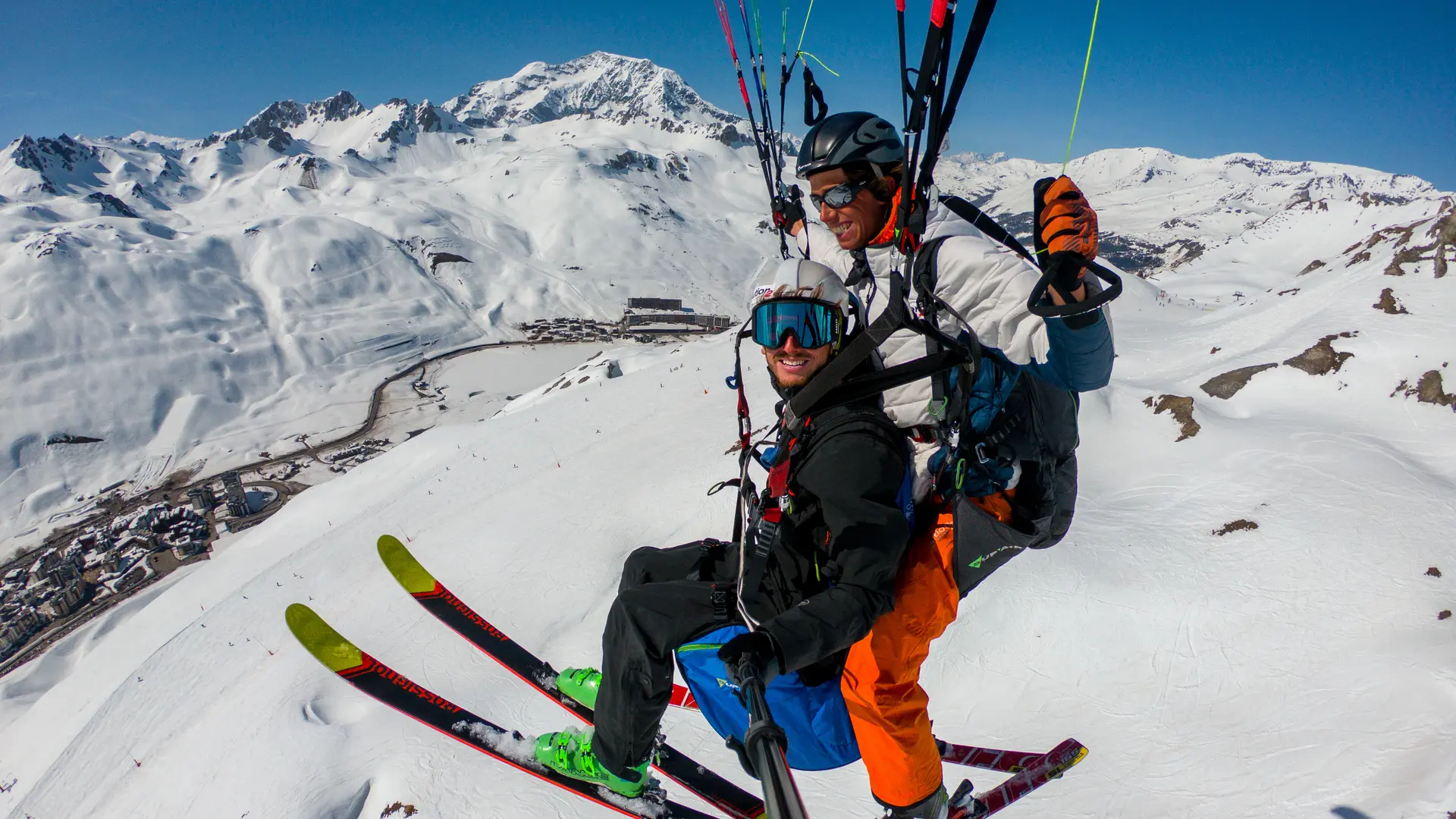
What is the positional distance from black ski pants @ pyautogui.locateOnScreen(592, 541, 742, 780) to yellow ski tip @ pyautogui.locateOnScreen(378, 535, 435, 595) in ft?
14.6

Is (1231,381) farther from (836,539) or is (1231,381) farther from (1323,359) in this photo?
(836,539)

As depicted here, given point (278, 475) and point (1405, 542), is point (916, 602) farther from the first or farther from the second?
point (278, 475)

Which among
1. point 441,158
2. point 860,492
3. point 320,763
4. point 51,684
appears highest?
point 441,158

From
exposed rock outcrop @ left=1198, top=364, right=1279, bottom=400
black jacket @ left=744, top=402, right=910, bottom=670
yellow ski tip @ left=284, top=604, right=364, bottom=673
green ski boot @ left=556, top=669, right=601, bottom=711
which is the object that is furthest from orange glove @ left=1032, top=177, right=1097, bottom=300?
exposed rock outcrop @ left=1198, top=364, right=1279, bottom=400

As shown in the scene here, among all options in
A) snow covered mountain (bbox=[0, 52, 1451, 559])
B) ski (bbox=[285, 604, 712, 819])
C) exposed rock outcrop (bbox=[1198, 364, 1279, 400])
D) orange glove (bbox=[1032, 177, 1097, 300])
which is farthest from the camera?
snow covered mountain (bbox=[0, 52, 1451, 559])

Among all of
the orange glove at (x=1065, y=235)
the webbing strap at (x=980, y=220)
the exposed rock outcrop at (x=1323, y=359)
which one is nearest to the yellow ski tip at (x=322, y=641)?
the webbing strap at (x=980, y=220)

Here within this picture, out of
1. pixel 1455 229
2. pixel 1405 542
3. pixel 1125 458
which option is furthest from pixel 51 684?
pixel 1455 229

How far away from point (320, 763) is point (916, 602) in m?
A: 7.78

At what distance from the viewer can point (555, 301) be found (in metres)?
98.7

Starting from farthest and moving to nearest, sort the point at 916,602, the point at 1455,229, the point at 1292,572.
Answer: the point at 1455,229 → the point at 1292,572 → the point at 916,602

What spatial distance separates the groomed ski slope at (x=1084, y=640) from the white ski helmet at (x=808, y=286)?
554cm

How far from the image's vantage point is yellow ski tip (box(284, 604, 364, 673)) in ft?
19.7

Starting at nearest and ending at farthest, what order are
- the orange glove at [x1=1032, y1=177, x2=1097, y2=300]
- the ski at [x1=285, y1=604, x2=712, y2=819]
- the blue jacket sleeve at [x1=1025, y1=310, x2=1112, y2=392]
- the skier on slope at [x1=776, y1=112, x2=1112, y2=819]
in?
the orange glove at [x1=1032, y1=177, x2=1097, y2=300], the blue jacket sleeve at [x1=1025, y1=310, x2=1112, y2=392], the skier on slope at [x1=776, y1=112, x2=1112, y2=819], the ski at [x1=285, y1=604, x2=712, y2=819]

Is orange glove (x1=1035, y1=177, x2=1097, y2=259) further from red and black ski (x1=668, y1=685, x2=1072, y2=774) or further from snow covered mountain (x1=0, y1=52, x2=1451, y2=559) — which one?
snow covered mountain (x1=0, y1=52, x2=1451, y2=559)
